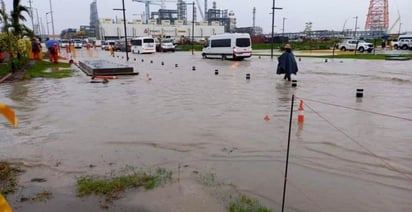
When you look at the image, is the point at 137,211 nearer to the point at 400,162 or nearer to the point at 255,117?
the point at 400,162

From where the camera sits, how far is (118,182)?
183 inches

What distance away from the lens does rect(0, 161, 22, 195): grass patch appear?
4.46 m

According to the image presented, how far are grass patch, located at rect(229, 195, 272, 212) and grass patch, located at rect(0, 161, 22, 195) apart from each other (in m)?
2.70

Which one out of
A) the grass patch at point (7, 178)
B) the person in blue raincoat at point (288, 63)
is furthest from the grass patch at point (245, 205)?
the person in blue raincoat at point (288, 63)

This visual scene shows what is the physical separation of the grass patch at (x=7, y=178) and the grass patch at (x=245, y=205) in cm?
270

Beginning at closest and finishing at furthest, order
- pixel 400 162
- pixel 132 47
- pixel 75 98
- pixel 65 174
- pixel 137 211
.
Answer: pixel 137 211 → pixel 65 174 → pixel 400 162 → pixel 75 98 → pixel 132 47

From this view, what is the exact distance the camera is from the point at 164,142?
Result: 6.63 m

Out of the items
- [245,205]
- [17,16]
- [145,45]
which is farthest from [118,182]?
[145,45]

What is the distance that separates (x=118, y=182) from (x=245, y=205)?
166 cm

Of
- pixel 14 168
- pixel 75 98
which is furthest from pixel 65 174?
pixel 75 98

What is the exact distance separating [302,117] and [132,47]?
4356 cm

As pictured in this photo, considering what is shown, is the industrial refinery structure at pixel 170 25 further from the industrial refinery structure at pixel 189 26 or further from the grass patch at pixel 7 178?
the grass patch at pixel 7 178

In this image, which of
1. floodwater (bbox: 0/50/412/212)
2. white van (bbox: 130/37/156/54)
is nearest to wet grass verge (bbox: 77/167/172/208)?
floodwater (bbox: 0/50/412/212)

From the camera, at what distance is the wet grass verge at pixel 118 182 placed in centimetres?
438
